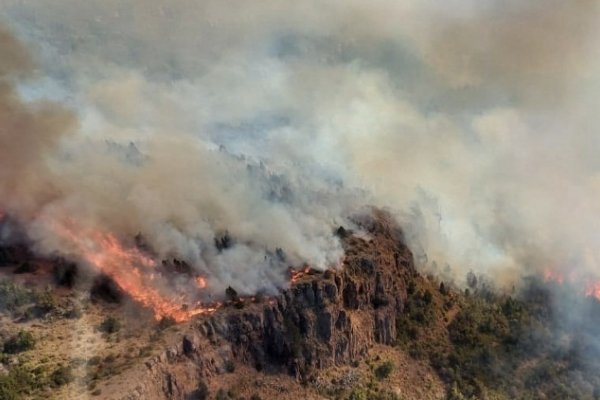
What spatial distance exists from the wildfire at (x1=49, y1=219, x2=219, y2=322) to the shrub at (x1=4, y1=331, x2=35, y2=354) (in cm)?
2215

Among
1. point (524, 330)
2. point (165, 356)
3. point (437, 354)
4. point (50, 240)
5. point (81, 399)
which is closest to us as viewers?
point (81, 399)

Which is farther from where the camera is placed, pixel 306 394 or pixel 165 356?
pixel 306 394

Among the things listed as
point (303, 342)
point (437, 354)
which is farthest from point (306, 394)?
point (437, 354)

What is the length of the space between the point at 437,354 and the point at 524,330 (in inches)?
1283

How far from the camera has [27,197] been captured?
14825cm

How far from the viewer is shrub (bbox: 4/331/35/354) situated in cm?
11538

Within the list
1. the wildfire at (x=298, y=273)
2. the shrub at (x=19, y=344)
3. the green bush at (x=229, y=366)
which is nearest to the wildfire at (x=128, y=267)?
the green bush at (x=229, y=366)

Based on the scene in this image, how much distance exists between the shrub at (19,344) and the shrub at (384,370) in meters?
69.8

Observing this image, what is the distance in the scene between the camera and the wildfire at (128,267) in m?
135

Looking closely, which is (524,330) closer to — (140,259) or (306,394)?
(306,394)

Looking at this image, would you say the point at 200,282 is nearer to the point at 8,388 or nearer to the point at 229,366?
the point at 229,366

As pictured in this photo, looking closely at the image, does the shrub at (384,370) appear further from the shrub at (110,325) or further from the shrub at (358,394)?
the shrub at (110,325)

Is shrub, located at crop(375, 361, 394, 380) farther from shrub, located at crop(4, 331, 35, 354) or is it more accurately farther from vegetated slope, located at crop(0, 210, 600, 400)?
shrub, located at crop(4, 331, 35, 354)

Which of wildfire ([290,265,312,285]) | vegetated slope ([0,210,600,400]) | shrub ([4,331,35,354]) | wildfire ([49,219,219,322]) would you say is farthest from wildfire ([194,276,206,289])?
shrub ([4,331,35,354])
